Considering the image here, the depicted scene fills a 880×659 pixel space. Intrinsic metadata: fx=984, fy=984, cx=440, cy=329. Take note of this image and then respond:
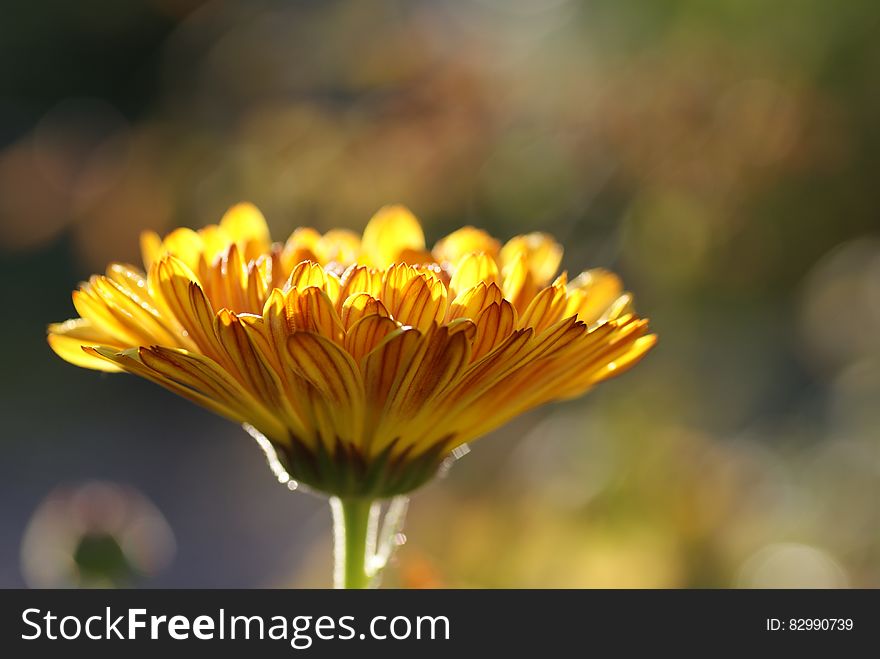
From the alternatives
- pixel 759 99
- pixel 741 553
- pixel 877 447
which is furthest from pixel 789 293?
pixel 741 553

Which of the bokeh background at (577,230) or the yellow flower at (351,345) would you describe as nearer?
the yellow flower at (351,345)

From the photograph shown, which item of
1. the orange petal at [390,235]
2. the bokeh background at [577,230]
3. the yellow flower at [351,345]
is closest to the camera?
the yellow flower at [351,345]

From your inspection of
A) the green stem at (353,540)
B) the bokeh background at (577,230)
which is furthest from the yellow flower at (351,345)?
the bokeh background at (577,230)

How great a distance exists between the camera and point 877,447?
1785 mm

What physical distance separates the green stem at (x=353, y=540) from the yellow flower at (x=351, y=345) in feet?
0.04

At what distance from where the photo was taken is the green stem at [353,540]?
627 mm

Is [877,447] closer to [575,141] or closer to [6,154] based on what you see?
[575,141]

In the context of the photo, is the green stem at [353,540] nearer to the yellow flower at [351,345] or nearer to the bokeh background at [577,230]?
the yellow flower at [351,345]

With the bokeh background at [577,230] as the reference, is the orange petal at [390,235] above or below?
below

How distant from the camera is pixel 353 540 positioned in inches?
25.3

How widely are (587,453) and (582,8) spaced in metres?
1.37

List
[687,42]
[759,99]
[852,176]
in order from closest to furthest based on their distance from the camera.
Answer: [759,99], [687,42], [852,176]

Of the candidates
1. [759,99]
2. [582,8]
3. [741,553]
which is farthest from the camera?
[582,8]

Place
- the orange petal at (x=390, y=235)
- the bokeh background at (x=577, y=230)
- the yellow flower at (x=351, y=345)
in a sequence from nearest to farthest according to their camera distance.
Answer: the yellow flower at (x=351, y=345), the orange petal at (x=390, y=235), the bokeh background at (x=577, y=230)
